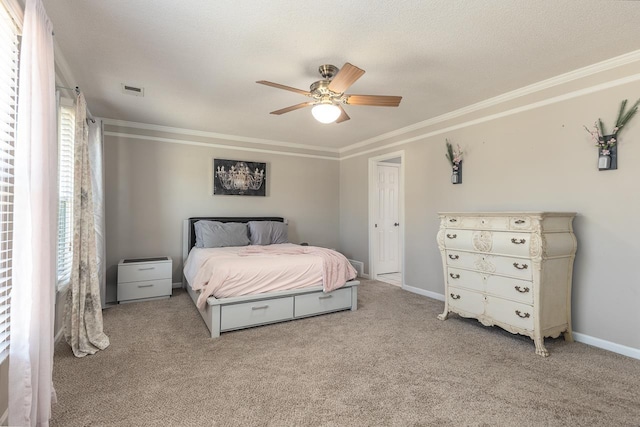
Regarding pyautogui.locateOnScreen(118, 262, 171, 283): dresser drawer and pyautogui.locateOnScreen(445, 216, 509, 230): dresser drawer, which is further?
pyautogui.locateOnScreen(118, 262, 171, 283): dresser drawer

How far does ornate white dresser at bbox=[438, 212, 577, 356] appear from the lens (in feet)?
8.47

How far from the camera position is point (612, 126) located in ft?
8.61

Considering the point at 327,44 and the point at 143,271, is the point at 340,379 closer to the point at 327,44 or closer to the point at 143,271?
the point at 327,44

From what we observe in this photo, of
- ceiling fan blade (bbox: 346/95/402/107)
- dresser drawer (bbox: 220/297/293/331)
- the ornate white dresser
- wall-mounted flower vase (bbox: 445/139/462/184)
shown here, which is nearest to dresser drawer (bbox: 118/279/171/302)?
dresser drawer (bbox: 220/297/293/331)

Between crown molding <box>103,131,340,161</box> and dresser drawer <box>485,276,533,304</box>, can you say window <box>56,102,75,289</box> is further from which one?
dresser drawer <box>485,276,533,304</box>

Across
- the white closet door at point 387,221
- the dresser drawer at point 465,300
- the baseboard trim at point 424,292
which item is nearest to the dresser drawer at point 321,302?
the dresser drawer at point 465,300

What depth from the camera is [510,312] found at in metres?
2.78

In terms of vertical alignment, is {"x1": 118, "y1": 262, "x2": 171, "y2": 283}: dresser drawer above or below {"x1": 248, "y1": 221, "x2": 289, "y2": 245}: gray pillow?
below

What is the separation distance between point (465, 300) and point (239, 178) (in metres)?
3.79

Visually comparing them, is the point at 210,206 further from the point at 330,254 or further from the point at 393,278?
the point at 393,278

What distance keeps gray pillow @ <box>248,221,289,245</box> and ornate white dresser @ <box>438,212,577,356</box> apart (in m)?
2.78

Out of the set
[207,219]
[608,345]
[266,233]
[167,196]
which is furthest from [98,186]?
[608,345]

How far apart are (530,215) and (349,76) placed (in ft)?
6.16

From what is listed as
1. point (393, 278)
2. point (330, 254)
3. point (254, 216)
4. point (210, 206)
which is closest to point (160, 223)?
point (210, 206)
